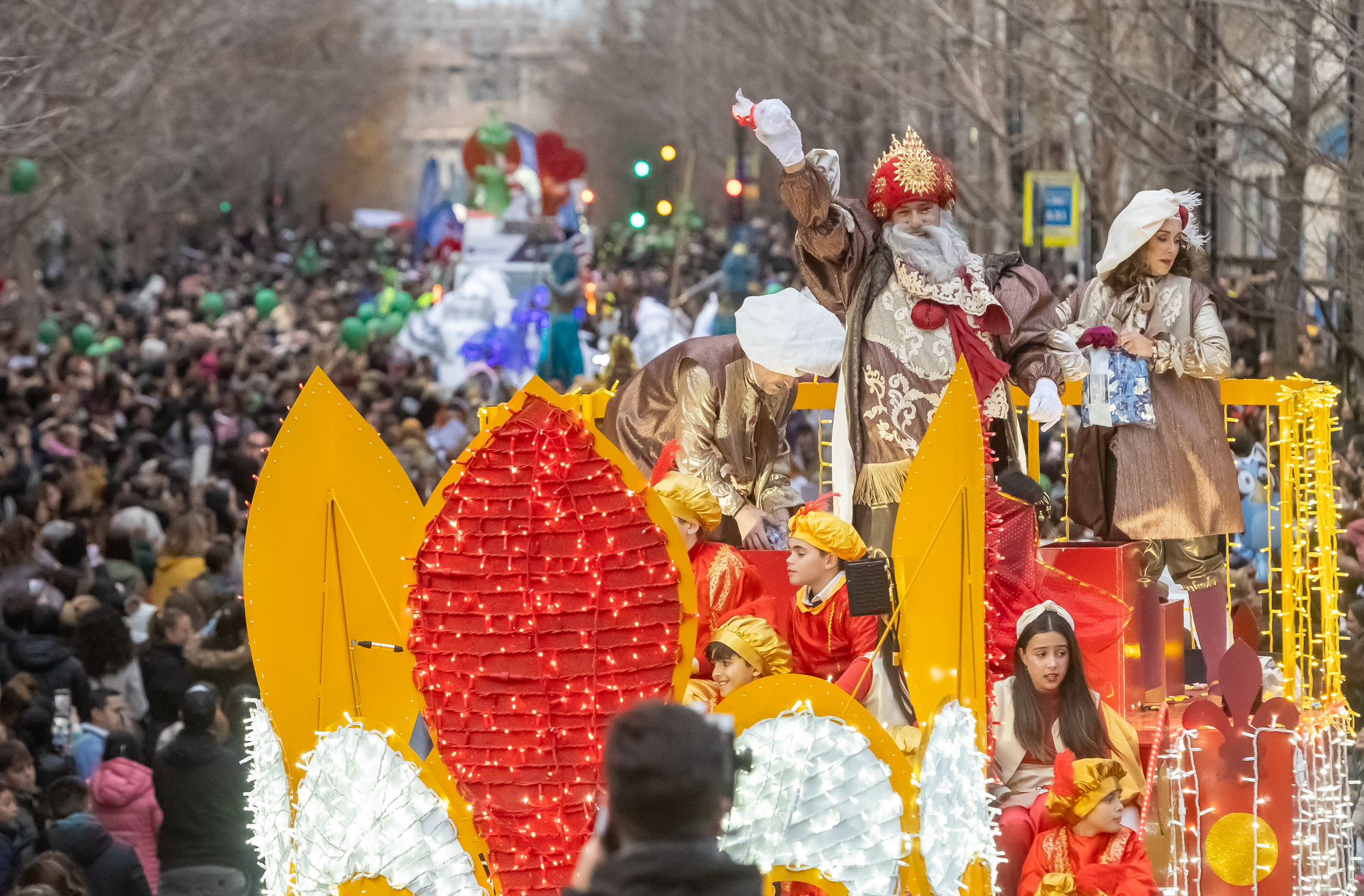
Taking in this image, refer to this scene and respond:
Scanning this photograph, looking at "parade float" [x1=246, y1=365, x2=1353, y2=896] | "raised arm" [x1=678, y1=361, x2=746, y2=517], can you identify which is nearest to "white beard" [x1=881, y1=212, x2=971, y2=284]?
"raised arm" [x1=678, y1=361, x2=746, y2=517]

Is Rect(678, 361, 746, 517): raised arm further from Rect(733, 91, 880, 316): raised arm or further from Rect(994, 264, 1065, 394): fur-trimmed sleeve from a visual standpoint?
Rect(994, 264, 1065, 394): fur-trimmed sleeve

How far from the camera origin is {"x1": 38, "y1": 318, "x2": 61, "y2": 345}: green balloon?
1103 inches

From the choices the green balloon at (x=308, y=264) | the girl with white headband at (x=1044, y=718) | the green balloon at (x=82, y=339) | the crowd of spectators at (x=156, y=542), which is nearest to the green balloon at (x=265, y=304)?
the crowd of spectators at (x=156, y=542)

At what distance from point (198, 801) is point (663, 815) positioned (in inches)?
181

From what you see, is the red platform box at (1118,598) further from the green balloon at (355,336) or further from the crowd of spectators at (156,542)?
the green balloon at (355,336)

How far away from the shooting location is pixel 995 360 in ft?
22.1

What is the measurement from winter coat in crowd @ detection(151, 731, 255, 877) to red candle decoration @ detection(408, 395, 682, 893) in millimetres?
2800

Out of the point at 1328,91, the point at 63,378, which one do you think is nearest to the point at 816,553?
the point at 1328,91

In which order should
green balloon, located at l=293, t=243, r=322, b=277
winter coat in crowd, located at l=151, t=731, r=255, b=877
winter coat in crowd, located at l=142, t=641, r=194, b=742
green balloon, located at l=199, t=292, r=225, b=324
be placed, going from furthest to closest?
1. green balloon, located at l=293, t=243, r=322, b=277
2. green balloon, located at l=199, t=292, r=225, b=324
3. winter coat in crowd, located at l=142, t=641, r=194, b=742
4. winter coat in crowd, located at l=151, t=731, r=255, b=877

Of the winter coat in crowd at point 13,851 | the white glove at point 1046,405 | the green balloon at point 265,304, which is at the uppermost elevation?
the green balloon at point 265,304

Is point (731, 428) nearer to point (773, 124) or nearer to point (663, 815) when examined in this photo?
point (773, 124)

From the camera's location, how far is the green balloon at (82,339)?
89.6 feet

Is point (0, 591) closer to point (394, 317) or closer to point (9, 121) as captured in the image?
point (9, 121)

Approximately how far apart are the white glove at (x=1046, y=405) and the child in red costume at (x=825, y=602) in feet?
2.95
